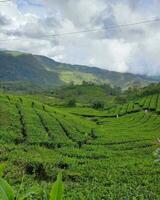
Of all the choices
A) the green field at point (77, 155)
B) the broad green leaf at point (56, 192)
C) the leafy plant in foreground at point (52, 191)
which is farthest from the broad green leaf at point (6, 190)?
the green field at point (77, 155)

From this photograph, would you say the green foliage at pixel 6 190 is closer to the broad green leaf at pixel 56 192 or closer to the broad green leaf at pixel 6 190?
the broad green leaf at pixel 6 190

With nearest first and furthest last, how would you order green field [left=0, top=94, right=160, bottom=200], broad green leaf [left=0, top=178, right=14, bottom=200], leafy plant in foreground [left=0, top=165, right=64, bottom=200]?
leafy plant in foreground [left=0, top=165, right=64, bottom=200]
broad green leaf [left=0, top=178, right=14, bottom=200]
green field [left=0, top=94, right=160, bottom=200]

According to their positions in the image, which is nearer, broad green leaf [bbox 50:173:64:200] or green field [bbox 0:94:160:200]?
broad green leaf [bbox 50:173:64:200]

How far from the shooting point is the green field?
24.4m

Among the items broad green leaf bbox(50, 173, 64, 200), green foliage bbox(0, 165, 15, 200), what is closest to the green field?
green foliage bbox(0, 165, 15, 200)

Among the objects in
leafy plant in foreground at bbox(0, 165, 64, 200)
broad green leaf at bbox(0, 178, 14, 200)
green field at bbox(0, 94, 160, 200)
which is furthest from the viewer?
green field at bbox(0, 94, 160, 200)

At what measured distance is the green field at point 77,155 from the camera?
24378 millimetres

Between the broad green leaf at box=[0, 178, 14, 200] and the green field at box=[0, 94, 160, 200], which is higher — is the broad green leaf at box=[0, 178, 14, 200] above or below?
above

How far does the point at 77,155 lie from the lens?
39.1m

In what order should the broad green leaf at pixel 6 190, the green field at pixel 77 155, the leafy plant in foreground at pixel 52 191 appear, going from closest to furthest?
1. the leafy plant in foreground at pixel 52 191
2. the broad green leaf at pixel 6 190
3. the green field at pixel 77 155

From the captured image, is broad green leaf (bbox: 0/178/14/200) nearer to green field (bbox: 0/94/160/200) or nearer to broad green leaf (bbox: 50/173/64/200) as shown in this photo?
broad green leaf (bbox: 50/173/64/200)

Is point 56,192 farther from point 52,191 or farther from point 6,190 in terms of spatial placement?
point 6,190

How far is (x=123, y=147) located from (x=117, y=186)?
68.2ft

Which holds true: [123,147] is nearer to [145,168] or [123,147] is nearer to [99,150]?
[99,150]
